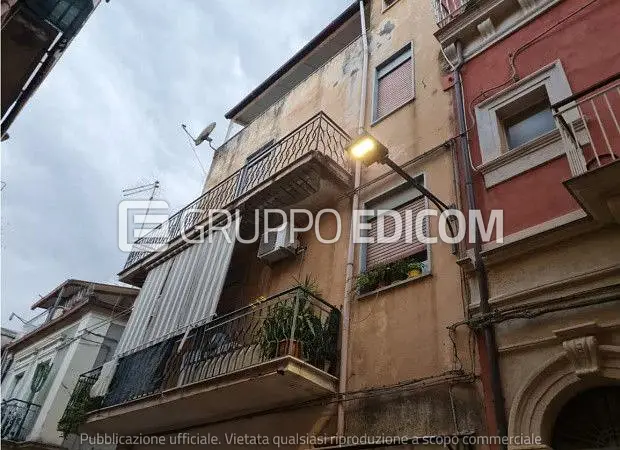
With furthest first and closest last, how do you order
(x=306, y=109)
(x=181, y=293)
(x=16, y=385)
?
(x=16, y=385) < (x=306, y=109) < (x=181, y=293)

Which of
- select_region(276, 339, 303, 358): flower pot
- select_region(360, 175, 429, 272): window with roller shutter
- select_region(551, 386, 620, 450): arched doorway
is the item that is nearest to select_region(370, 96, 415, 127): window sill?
select_region(360, 175, 429, 272): window with roller shutter

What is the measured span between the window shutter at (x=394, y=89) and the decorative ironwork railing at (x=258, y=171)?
111 centimetres

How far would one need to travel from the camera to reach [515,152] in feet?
22.3

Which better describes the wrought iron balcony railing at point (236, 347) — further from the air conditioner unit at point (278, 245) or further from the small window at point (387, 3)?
the small window at point (387, 3)

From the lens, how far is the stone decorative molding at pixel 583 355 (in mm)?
4898

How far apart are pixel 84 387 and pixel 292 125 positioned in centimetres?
868

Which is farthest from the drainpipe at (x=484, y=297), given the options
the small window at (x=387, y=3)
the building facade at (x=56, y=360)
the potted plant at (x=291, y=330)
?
the building facade at (x=56, y=360)

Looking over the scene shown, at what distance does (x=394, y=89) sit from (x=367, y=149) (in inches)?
197

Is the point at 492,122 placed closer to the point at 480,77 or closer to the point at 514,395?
the point at 480,77

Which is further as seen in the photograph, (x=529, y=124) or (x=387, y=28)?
(x=387, y=28)

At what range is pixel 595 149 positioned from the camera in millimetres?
5812

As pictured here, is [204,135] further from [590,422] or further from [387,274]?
[590,422]

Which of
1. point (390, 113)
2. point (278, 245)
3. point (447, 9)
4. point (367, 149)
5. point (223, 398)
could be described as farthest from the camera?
point (390, 113)

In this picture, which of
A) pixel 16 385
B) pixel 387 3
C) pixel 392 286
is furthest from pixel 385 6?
pixel 16 385
